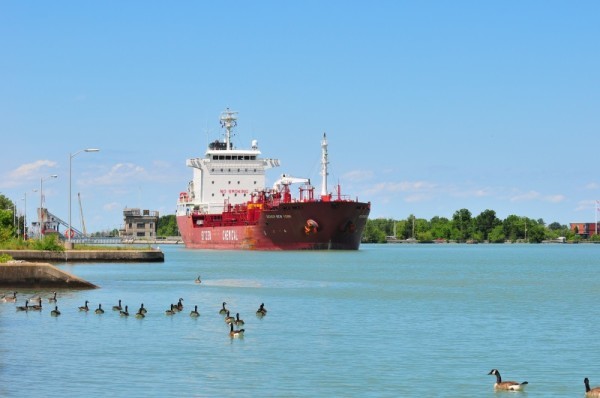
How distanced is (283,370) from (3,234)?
201ft

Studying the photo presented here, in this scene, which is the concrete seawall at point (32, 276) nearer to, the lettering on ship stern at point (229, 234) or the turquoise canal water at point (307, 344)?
the turquoise canal water at point (307, 344)

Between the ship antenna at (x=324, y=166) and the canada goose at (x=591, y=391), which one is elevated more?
the ship antenna at (x=324, y=166)

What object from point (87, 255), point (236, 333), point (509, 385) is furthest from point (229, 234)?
point (509, 385)

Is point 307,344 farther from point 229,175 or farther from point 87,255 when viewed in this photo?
point 229,175

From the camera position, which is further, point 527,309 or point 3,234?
point 3,234

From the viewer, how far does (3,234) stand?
84250mm

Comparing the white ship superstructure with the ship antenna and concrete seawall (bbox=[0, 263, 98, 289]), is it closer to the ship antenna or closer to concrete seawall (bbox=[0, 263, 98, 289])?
the ship antenna

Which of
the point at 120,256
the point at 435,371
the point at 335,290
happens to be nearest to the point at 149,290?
the point at 335,290

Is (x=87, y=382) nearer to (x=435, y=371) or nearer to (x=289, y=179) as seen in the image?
(x=435, y=371)

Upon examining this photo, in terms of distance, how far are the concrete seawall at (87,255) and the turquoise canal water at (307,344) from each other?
14667mm

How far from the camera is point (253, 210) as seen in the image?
113 metres

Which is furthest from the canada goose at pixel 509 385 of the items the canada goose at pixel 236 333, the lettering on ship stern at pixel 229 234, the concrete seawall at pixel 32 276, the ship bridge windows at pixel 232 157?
the ship bridge windows at pixel 232 157

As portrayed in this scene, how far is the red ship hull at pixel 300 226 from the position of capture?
Answer: 4104 inches

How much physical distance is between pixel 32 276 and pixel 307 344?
65.3 ft
